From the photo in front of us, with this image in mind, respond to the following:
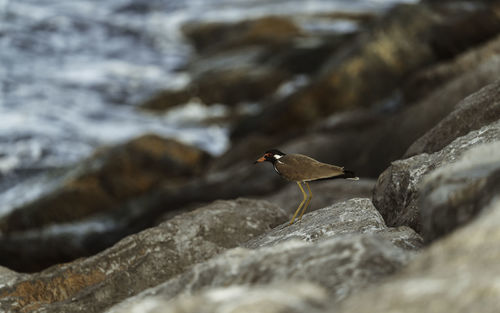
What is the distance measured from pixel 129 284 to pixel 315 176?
2.02 m

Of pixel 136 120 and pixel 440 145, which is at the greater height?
pixel 136 120

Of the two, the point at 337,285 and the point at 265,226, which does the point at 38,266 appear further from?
the point at 337,285

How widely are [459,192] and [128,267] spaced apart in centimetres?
365

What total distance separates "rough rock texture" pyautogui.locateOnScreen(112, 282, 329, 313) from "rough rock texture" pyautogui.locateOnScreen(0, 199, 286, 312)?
2.96 meters

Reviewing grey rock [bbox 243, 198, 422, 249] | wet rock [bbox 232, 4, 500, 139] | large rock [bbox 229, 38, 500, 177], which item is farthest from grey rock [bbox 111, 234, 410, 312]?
wet rock [bbox 232, 4, 500, 139]

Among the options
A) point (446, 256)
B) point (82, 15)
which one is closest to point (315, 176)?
point (446, 256)

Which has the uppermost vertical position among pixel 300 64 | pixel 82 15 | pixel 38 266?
pixel 82 15

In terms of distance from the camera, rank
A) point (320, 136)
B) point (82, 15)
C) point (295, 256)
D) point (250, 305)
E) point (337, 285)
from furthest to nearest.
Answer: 1. point (82, 15)
2. point (320, 136)
3. point (295, 256)
4. point (337, 285)
5. point (250, 305)

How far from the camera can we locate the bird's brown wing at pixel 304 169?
5.78 meters

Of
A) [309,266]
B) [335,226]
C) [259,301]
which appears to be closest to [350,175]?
[335,226]

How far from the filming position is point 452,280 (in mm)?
2439

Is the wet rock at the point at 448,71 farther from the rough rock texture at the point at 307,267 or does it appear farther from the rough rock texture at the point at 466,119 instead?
the rough rock texture at the point at 307,267

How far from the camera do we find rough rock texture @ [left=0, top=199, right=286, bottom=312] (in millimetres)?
5730

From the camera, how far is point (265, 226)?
6820 mm
